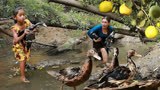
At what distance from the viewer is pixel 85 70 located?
2.91 m

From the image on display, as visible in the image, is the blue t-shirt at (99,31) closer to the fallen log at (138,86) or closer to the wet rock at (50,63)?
the wet rock at (50,63)

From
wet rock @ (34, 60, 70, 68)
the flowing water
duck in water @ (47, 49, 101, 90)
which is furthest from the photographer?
wet rock @ (34, 60, 70, 68)

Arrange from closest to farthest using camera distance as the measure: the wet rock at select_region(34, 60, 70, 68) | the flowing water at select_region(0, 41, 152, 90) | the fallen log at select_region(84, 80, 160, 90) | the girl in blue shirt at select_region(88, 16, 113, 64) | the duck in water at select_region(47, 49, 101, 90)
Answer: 1. the fallen log at select_region(84, 80, 160, 90)
2. the duck in water at select_region(47, 49, 101, 90)
3. the flowing water at select_region(0, 41, 152, 90)
4. the girl in blue shirt at select_region(88, 16, 113, 64)
5. the wet rock at select_region(34, 60, 70, 68)

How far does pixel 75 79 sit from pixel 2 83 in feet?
6.73

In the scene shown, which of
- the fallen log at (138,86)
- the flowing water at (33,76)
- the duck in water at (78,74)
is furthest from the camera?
the flowing water at (33,76)

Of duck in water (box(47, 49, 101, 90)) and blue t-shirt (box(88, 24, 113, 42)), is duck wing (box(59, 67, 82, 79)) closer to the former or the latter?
duck in water (box(47, 49, 101, 90))

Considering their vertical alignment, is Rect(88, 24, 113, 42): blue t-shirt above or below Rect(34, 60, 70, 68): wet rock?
above

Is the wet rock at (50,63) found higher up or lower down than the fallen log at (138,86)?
higher up

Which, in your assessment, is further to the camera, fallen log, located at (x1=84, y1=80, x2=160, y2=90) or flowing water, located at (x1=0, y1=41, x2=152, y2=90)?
flowing water, located at (x1=0, y1=41, x2=152, y2=90)

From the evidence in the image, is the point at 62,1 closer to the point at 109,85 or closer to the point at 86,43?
the point at 109,85

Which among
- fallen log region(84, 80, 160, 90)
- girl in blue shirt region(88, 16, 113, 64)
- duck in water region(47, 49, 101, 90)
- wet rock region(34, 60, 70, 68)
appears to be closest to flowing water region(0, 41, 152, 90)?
wet rock region(34, 60, 70, 68)

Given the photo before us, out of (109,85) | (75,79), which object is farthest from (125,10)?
(75,79)

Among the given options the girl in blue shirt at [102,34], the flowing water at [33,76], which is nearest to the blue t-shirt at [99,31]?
the girl in blue shirt at [102,34]

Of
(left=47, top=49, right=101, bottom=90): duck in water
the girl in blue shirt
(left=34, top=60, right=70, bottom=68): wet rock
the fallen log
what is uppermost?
the girl in blue shirt
